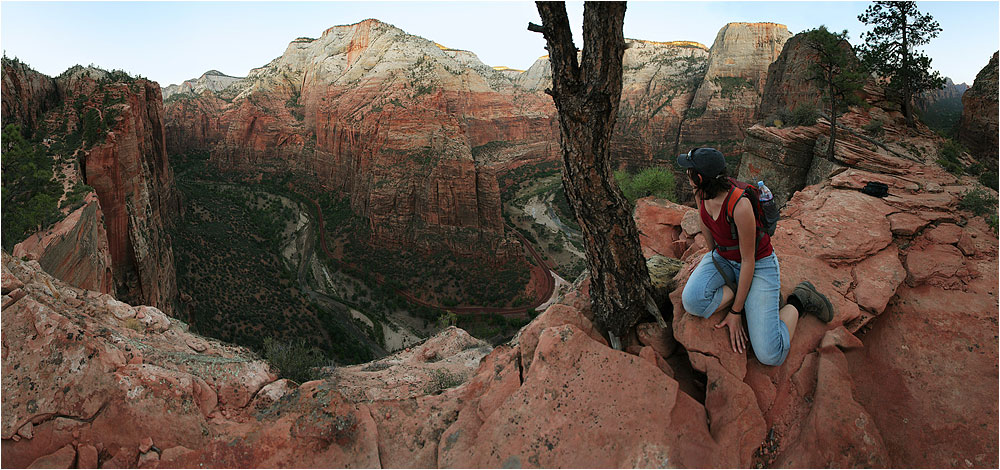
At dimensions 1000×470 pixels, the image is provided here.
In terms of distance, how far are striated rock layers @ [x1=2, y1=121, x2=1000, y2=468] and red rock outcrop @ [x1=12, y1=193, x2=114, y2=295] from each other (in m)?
4.08

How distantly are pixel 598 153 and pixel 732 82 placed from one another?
195 feet

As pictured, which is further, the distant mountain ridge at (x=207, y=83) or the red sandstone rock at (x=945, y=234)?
the distant mountain ridge at (x=207, y=83)

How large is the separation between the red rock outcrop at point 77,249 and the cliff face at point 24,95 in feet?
17.9

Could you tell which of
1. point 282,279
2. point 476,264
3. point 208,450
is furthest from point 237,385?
point 476,264

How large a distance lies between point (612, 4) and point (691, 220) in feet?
18.3

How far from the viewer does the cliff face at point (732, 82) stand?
48812mm

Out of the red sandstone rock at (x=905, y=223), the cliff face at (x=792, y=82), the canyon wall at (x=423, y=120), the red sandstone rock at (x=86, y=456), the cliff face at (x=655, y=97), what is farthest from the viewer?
the cliff face at (x=655, y=97)

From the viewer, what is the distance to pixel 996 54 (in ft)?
46.2

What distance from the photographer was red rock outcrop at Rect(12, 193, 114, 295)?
821 cm

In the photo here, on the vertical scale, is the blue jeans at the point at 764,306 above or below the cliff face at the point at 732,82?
below

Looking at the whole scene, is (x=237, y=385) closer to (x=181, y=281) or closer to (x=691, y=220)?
(x=691, y=220)

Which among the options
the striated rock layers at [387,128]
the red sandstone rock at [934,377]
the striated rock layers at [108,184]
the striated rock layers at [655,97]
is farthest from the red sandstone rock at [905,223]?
the striated rock layers at [655,97]

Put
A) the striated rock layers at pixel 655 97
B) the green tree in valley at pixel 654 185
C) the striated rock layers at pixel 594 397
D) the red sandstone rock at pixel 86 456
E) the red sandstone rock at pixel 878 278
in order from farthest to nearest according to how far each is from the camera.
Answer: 1. the striated rock layers at pixel 655 97
2. the green tree in valley at pixel 654 185
3. the red sandstone rock at pixel 878 278
4. the striated rock layers at pixel 594 397
5. the red sandstone rock at pixel 86 456

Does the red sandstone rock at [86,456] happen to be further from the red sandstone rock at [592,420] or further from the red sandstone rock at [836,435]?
the red sandstone rock at [836,435]
